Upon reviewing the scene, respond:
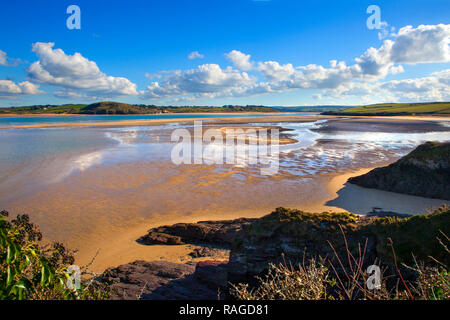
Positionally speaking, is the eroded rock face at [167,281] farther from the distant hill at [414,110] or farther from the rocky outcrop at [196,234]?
the distant hill at [414,110]

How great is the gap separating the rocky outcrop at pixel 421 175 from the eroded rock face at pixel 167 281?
12131 millimetres

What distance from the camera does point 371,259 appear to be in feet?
15.7

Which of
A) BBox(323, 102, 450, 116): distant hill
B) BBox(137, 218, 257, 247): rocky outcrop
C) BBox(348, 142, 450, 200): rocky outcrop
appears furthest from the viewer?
BBox(323, 102, 450, 116): distant hill

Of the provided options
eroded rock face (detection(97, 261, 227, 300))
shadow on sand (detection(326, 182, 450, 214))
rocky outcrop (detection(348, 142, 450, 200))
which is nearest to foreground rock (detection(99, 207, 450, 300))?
eroded rock face (detection(97, 261, 227, 300))

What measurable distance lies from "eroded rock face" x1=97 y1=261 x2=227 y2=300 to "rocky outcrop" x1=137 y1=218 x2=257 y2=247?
2.05m

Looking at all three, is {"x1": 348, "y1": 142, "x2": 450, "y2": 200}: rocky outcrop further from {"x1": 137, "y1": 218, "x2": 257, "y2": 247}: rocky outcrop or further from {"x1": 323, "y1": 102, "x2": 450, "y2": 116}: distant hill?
{"x1": 323, "y1": 102, "x2": 450, "y2": 116}: distant hill

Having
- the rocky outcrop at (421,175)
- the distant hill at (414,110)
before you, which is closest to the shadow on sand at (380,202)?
the rocky outcrop at (421,175)

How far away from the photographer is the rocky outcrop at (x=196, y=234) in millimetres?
8617

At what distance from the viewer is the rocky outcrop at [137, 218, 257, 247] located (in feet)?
28.3

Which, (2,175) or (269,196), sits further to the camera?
(2,175)

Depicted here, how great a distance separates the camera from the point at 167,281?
583 cm

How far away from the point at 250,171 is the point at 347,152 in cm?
1371
